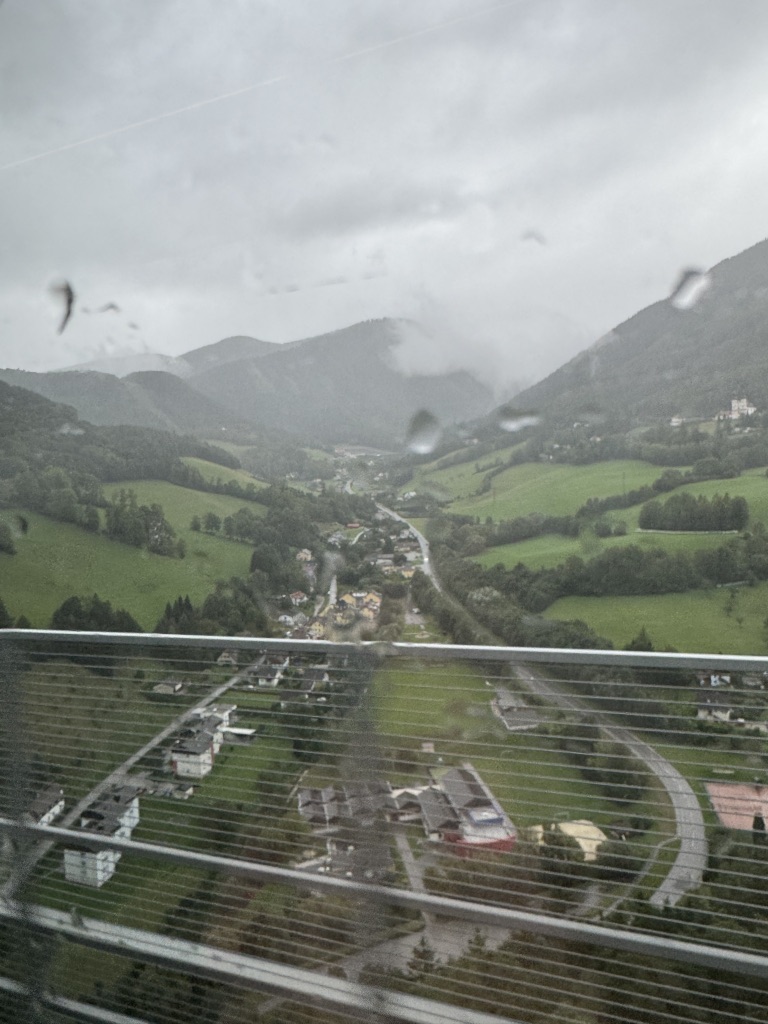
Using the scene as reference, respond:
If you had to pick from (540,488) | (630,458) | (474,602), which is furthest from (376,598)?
(630,458)

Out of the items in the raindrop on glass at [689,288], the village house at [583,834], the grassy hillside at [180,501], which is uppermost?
the raindrop on glass at [689,288]

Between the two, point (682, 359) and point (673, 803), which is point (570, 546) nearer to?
point (682, 359)

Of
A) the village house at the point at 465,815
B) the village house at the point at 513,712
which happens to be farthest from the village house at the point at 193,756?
the village house at the point at 513,712

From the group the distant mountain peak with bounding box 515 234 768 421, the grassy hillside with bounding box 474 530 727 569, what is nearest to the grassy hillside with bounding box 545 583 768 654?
the grassy hillside with bounding box 474 530 727 569

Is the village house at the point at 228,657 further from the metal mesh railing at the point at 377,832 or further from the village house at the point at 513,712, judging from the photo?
the village house at the point at 513,712

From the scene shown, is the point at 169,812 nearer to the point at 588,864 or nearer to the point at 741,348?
the point at 588,864

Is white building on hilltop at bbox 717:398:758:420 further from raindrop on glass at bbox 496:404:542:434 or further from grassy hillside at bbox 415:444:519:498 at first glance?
grassy hillside at bbox 415:444:519:498
